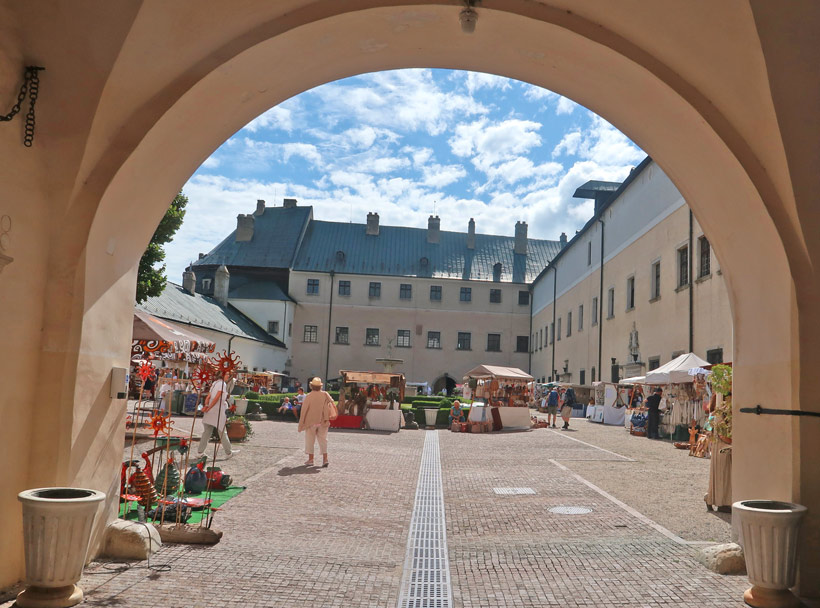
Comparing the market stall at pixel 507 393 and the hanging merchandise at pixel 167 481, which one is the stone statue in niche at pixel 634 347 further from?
the hanging merchandise at pixel 167 481

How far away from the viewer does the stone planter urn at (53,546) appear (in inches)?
190

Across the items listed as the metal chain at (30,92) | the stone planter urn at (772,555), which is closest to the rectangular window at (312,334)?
the metal chain at (30,92)

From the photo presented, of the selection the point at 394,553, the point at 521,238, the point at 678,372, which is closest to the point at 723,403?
the point at 394,553

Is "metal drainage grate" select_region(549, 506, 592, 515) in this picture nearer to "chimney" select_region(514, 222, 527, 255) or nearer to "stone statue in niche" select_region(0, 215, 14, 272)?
"stone statue in niche" select_region(0, 215, 14, 272)

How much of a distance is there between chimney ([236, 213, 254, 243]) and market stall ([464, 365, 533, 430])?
34702 mm

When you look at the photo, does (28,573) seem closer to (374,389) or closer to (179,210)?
(179,210)

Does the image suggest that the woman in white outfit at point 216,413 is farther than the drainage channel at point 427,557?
Yes

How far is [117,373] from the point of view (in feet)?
21.0

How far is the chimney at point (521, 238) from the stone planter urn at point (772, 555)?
56189 millimetres

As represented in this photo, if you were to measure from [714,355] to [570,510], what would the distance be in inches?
546

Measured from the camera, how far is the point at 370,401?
25312 millimetres

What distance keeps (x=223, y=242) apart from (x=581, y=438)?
43172 millimetres

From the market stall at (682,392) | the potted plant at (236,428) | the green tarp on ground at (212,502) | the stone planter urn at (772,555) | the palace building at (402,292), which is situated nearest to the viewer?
the stone planter urn at (772,555)

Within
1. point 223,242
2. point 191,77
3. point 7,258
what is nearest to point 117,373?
point 7,258
